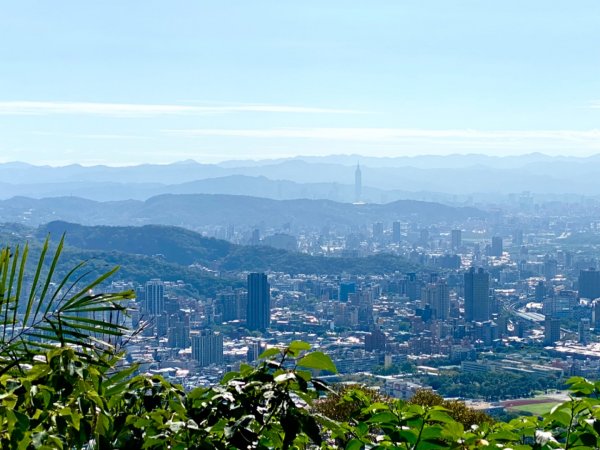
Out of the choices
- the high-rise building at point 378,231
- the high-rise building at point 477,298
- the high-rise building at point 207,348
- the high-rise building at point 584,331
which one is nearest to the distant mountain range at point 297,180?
the high-rise building at point 378,231

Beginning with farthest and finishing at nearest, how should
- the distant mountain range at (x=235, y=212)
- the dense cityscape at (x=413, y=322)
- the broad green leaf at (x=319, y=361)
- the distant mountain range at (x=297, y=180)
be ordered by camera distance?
the distant mountain range at (x=297, y=180), the distant mountain range at (x=235, y=212), the dense cityscape at (x=413, y=322), the broad green leaf at (x=319, y=361)

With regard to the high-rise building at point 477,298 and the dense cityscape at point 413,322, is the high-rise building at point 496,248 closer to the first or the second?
the dense cityscape at point 413,322

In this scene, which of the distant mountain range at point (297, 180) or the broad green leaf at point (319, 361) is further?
the distant mountain range at point (297, 180)

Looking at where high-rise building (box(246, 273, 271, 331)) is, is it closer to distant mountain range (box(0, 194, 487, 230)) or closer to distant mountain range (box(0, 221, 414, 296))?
distant mountain range (box(0, 221, 414, 296))

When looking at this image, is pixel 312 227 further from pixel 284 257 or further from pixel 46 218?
pixel 284 257

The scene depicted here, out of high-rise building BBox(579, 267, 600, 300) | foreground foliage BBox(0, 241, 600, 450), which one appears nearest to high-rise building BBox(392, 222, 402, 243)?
high-rise building BBox(579, 267, 600, 300)

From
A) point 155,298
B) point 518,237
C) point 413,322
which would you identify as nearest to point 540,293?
point 413,322

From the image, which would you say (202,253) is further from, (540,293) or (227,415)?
(227,415)
